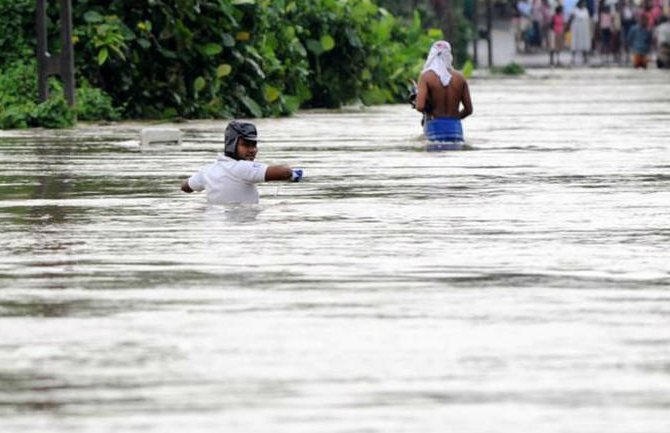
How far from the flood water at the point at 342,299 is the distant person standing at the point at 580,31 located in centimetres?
4049

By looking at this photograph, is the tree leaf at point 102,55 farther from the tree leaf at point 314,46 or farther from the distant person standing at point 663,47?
the distant person standing at point 663,47

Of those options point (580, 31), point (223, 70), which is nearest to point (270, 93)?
point (223, 70)

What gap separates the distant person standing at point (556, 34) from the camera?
60.8m

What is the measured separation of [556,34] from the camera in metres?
61.8

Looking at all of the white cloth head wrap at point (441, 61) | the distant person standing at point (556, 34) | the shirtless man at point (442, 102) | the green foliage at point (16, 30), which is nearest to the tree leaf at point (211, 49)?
the green foliage at point (16, 30)

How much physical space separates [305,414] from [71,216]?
7392 millimetres

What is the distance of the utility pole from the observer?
89.9 ft

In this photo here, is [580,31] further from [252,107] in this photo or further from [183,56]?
[183,56]

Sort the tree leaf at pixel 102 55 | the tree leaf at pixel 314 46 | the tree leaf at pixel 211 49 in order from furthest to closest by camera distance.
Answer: the tree leaf at pixel 314 46 < the tree leaf at pixel 211 49 < the tree leaf at pixel 102 55

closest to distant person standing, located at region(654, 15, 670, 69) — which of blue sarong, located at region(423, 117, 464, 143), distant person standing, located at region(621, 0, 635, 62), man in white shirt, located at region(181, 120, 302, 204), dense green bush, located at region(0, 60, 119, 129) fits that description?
distant person standing, located at region(621, 0, 635, 62)

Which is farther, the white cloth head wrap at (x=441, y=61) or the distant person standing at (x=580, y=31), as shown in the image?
the distant person standing at (x=580, y=31)

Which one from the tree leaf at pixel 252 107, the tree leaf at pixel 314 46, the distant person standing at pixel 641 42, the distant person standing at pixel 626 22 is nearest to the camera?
the tree leaf at pixel 252 107

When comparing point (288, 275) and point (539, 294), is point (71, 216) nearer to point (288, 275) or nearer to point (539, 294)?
point (288, 275)

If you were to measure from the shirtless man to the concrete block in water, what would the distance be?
2.38 metres
